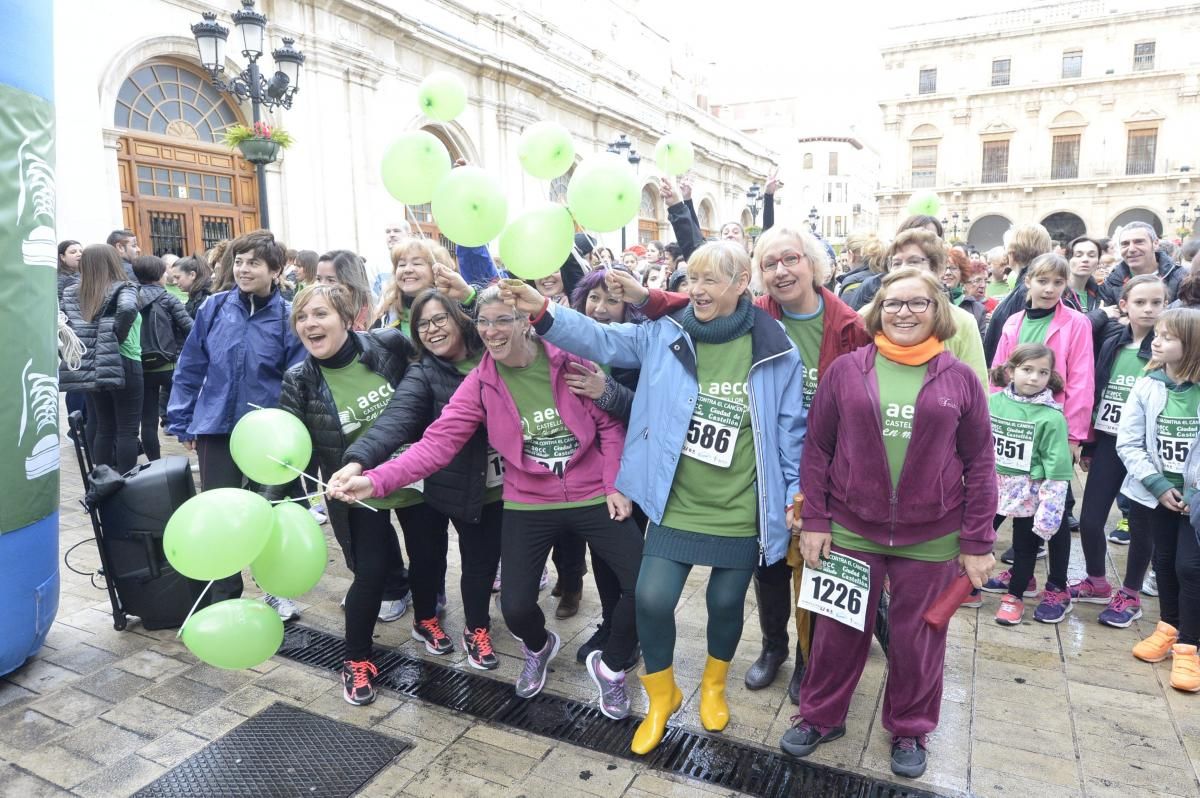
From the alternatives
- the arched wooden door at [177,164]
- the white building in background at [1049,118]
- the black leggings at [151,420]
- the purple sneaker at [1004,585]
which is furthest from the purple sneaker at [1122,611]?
the white building in background at [1049,118]

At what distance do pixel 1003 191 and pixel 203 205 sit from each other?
1820 inches

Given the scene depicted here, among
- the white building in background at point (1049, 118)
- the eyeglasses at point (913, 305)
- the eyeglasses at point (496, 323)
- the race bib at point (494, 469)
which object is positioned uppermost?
the white building in background at point (1049, 118)

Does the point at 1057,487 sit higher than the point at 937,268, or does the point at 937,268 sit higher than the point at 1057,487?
the point at 937,268

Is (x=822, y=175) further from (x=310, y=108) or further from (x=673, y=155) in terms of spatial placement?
(x=673, y=155)

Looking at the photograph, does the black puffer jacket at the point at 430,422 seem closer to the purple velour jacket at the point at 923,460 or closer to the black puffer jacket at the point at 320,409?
the black puffer jacket at the point at 320,409

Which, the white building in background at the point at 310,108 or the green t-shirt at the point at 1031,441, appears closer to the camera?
the green t-shirt at the point at 1031,441

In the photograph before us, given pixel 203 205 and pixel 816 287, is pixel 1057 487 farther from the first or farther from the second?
pixel 203 205

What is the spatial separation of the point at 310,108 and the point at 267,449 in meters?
14.5

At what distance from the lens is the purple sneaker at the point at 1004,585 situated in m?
4.59

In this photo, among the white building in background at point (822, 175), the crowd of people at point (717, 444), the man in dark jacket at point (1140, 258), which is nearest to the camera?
the crowd of people at point (717, 444)

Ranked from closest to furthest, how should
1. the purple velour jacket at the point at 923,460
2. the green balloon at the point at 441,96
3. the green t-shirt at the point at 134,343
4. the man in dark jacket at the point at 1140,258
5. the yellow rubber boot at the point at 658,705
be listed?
the purple velour jacket at the point at 923,460
the yellow rubber boot at the point at 658,705
the green balloon at the point at 441,96
the man in dark jacket at the point at 1140,258
the green t-shirt at the point at 134,343

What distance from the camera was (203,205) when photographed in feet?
45.1

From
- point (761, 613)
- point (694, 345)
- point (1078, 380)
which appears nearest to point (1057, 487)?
point (1078, 380)

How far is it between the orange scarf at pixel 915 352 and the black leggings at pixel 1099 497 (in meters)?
2.26
